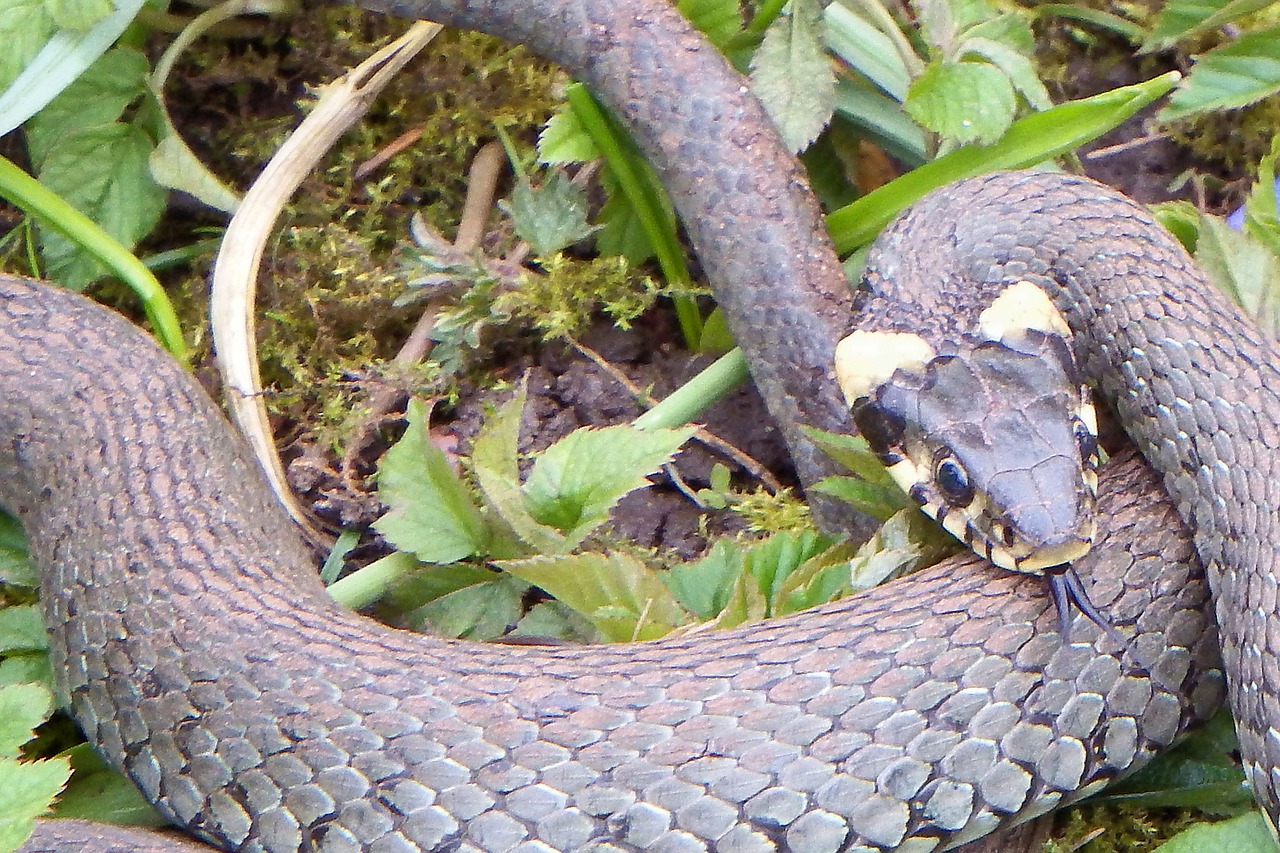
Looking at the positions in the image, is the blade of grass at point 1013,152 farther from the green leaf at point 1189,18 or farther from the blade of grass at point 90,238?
the blade of grass at point 90,238

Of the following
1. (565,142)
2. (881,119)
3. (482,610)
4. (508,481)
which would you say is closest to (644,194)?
(565,142)

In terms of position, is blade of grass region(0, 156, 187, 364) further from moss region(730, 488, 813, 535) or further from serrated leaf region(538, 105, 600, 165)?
moss region(730, 488, 813, 535)

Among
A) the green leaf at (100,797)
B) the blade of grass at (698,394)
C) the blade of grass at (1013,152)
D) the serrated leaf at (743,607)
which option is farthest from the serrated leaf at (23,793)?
the blade of grass at (1013,152)

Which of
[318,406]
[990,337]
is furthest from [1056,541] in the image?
[318,406]

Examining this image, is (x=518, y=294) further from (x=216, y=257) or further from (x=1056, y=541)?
(x=1056, y=541)

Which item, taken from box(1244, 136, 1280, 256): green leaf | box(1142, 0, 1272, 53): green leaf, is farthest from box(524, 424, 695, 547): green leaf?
box(1142, 0, 1272, 53): green leaf

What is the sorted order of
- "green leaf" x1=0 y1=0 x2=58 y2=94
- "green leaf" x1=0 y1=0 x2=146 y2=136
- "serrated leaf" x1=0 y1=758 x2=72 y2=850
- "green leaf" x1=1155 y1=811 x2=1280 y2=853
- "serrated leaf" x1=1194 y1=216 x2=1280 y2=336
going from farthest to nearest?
"green leaf" x1=0 y1=0 x2=146 y2=136
"green leaf" x1=0 y1=0 x2=58 y2=94
"serrated leaf" x1=1194 y1=216 x2=1280 y2=336
"green leaf" x1=1155 y1=811 x2=1280 y2=853
"serrated leaf" x1=0 y1=758 x2=72 y2=850
